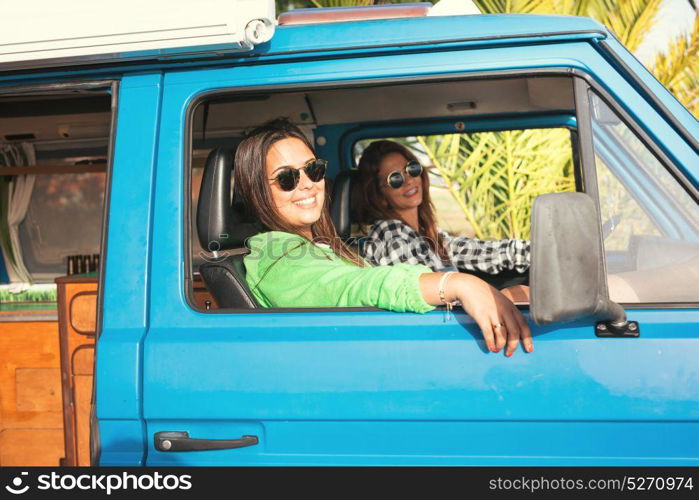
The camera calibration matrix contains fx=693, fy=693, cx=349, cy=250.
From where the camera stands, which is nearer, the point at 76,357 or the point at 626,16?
the point at 76,357

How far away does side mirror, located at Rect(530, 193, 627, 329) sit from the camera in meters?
1.39

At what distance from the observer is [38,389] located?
10.4 feet

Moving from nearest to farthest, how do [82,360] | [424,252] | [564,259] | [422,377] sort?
[564,259]
[422,377]
[82,360]
[424,252]

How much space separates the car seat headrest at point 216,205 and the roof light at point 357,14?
43 centimetres

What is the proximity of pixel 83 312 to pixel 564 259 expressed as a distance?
2.27 meters

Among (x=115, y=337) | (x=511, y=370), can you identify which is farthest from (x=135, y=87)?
(x=511, y=370)

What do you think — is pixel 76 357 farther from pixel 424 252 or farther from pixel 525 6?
pixel 525 6

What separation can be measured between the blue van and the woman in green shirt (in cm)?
6

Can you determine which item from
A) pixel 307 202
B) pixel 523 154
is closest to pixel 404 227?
pixel 307 202

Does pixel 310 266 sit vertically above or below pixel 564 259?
above

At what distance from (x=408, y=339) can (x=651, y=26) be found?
5.56 metres

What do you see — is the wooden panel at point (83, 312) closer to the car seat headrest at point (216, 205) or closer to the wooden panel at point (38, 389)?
the wooden panel at point (38, 389)
